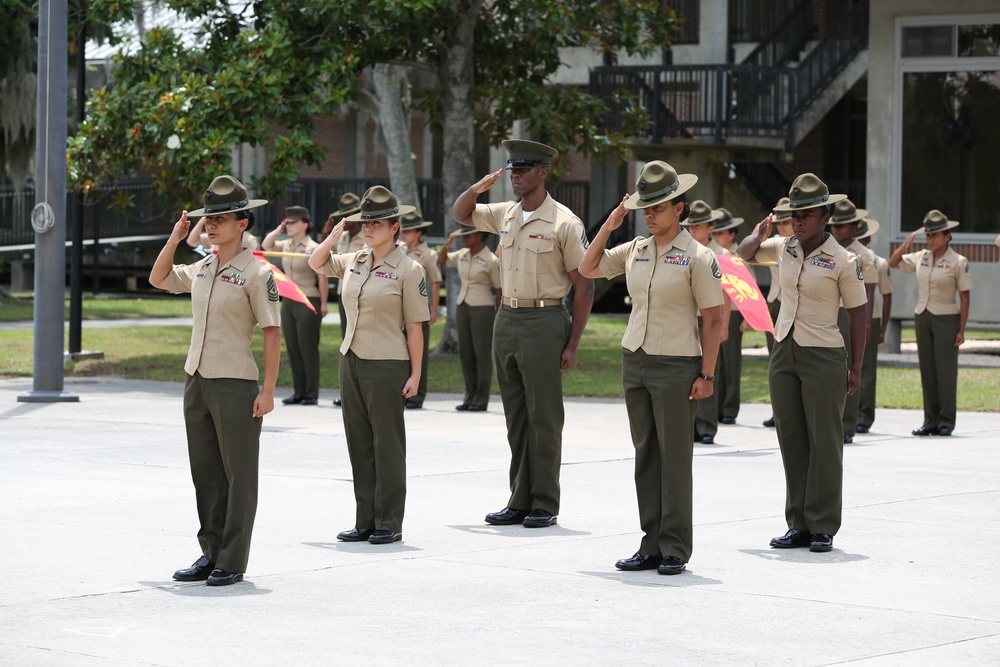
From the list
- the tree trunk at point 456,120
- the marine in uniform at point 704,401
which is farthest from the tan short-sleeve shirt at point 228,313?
the tree trunk at point 456,120

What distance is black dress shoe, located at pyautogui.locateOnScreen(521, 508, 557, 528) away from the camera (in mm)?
9414

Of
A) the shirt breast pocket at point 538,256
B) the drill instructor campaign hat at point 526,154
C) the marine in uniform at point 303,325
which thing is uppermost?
the drill instructor campaign hat at point 526,154

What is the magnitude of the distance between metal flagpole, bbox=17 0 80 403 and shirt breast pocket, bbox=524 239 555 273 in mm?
8542

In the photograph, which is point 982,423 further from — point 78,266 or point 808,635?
point 78,266

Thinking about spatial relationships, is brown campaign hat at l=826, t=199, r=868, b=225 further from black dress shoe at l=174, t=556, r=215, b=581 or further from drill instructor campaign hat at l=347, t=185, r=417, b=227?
black dress shoe at l=174, t=556, r=215, b=581

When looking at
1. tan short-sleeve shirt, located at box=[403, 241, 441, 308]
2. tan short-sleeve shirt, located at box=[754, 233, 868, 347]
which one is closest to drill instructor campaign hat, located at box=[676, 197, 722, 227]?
tan short-sleeve shirt, located at box=[403, 241, 441, 308]

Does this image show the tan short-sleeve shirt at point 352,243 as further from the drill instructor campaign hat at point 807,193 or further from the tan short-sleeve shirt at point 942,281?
the drill instructor campaign hat at point 807,193

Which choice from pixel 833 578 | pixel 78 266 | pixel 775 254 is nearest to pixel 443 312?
pixel 78 266

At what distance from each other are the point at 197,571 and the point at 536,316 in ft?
9.25

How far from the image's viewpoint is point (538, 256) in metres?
9.47

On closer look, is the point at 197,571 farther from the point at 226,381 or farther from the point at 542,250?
the point at 542,250

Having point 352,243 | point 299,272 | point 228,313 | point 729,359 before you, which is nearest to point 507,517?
point 228,313

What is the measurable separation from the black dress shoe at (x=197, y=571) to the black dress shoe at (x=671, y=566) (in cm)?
224

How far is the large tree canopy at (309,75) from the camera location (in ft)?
64.4
